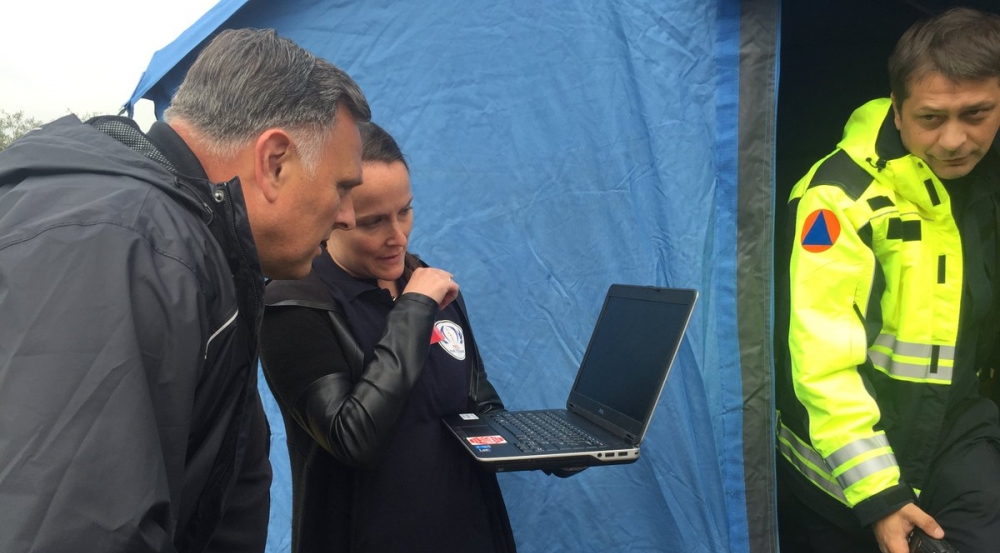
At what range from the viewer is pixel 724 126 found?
5.68 ft

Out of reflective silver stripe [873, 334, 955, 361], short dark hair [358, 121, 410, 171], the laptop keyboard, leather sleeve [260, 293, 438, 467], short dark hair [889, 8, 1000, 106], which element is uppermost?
short dark hair [889, 8, 1000, 106]

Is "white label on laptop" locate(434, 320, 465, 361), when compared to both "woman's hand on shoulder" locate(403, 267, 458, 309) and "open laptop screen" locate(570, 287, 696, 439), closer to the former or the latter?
"woman's hand on shoulder" locate(403, 267, 458, 309)

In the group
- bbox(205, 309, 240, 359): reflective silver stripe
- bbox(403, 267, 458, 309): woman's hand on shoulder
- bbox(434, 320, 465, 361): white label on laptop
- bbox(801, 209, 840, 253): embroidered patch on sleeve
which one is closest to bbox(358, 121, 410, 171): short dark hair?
bbox(403, 267, 458, 309): woman's hand on shoulder

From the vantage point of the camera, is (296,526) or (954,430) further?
(954,430)

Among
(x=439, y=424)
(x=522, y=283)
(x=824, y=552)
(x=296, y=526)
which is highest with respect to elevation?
(x=522, y=283)

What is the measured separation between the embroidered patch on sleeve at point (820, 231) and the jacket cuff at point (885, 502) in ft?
1.63

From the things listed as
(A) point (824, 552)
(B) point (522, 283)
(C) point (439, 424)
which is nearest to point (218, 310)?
(C) point (439, 424)

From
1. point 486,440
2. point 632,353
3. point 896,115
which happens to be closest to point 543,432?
point 486,440

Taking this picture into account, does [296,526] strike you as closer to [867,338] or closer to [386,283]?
[386,283]

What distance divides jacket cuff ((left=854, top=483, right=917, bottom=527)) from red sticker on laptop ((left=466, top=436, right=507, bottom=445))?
73 centimetres

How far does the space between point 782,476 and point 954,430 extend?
44 cm

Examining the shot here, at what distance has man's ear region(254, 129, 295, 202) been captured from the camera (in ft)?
3.26

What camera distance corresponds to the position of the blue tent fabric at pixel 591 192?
5.57 ft

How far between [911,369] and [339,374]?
1224mm
